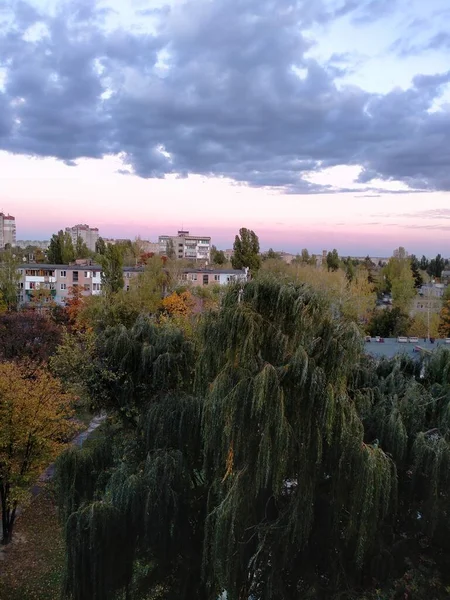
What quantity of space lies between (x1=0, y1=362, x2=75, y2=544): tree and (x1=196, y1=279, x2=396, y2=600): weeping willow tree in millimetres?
6862

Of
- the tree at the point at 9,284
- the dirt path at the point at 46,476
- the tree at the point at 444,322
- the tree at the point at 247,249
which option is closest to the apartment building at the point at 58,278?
the tree at the point at 9,284

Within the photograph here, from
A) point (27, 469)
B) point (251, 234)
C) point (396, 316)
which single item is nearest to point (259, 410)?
point (27, 469)

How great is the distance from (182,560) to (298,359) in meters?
4.29

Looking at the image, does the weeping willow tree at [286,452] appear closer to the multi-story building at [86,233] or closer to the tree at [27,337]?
the tree at [27,337]

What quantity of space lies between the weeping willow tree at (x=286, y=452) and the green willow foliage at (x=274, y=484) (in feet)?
0.06

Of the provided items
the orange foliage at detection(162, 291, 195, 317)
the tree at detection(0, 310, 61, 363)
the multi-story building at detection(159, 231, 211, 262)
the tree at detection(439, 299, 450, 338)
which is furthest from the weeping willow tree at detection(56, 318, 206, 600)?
the multi-story building at detection(159, 231, 211, 262)

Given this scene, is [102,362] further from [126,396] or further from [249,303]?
[249,303]

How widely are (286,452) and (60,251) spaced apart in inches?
2368

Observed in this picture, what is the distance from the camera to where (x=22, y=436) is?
39.5 feet

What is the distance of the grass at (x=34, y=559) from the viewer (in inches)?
427

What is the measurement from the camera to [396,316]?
37.5 m

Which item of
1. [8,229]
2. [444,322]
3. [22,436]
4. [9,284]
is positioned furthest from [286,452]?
[8,229]

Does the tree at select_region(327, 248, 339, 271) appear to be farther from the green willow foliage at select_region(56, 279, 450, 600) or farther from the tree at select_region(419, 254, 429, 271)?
the green willow foliage at select_region(56, 279, 450, 600)

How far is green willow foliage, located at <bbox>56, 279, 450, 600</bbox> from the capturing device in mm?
6332
